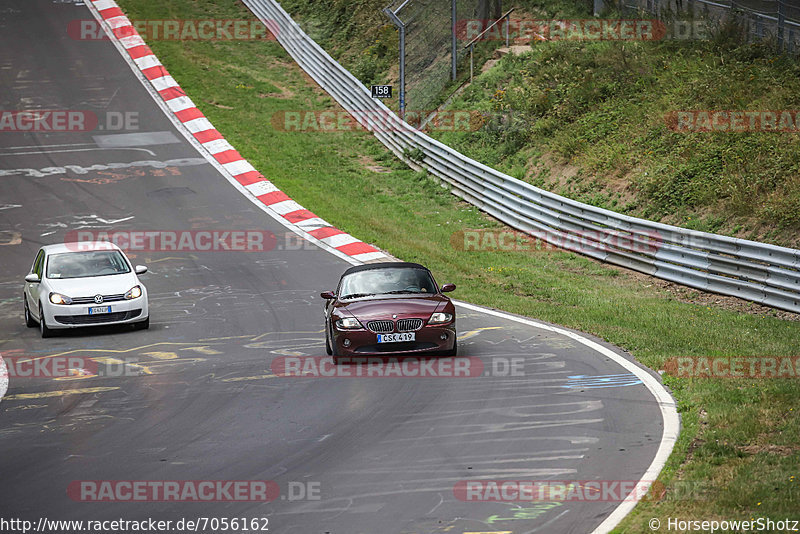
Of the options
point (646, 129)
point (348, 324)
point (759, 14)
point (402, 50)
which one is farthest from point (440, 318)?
point (402, 50)

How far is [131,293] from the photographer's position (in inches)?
660

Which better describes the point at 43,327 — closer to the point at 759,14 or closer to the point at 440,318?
the point at 440,318

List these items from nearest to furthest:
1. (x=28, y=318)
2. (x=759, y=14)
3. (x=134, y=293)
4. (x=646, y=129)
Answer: (x=134, y=293) < (x=28, y=318) < (x=646, y=129) < (x=759, y=14)

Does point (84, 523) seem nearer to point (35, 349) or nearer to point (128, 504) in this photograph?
point (128, 504)

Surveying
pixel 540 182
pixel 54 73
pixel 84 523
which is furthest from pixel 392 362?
pixel 54 73

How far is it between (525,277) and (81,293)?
9.00 m

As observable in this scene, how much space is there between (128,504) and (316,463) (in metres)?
1.81

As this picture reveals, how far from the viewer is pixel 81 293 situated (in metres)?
16.6

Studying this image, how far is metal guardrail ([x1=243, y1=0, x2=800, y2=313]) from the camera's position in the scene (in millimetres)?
16641

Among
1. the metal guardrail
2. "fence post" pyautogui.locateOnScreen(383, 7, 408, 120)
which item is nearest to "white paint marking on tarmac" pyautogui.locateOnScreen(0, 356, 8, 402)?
the metal guardrail

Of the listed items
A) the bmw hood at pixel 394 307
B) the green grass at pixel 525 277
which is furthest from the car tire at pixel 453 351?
the green grass at pixel 525 277

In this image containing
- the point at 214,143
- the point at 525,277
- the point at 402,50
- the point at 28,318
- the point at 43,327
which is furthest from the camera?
the point at 214,143

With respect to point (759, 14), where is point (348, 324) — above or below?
below

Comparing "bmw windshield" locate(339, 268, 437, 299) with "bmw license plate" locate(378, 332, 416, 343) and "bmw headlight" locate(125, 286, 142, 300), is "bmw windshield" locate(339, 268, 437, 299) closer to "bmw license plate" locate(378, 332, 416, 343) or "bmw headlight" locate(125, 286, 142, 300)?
"bmw license plate" locate(378, 332, 416, 343)
